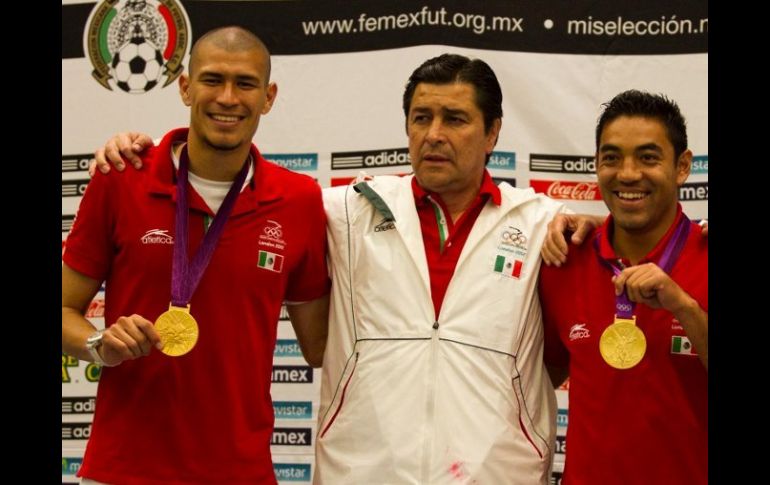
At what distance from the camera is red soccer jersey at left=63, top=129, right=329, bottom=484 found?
2479 mm

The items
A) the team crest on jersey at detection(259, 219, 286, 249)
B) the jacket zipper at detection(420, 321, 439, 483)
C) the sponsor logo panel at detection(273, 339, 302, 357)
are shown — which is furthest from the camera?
the sponsor logo panel at detection(273, 339, 302, 357)

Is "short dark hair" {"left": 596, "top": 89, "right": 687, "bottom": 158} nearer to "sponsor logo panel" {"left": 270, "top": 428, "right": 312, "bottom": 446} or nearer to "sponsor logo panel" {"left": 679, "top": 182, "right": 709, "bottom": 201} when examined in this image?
"sponsor logo panel" {"left": 679, "top": 182, "right": 709, "bottom": 201}

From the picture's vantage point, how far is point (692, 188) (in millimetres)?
4141

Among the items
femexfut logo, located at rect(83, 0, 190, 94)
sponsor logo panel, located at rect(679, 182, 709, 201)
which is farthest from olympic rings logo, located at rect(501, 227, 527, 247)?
femexfut logo, located at rect(83, 0, 190, 94)

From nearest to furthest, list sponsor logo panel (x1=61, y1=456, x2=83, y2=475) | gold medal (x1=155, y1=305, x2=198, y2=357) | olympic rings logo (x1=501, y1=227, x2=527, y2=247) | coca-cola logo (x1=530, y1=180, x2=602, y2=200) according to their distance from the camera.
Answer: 1. gold medal (x1=155, y1=305, x2=198, y2=357)
2. olympic rings logo (x1=501, y1=227, x2=527, y2=247)
3. coca-cola logo (x1=530, y1=180, x2=602, y2=200)
4. sponsor logo panel (x1=61, y1=456, x2=83, y2=475)

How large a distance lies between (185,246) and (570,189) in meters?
2.15

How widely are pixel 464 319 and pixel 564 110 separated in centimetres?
186

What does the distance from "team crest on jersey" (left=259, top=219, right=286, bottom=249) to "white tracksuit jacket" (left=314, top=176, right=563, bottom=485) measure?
0.21 metres

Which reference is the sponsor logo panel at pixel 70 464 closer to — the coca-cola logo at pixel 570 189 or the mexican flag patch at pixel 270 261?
the mexican flag patch at pixel 270 261

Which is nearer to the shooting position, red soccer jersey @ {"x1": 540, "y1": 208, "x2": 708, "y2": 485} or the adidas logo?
red soccer jersey @ {"x1": 540, "y1": 208, "x2": 708, "y2": 485}

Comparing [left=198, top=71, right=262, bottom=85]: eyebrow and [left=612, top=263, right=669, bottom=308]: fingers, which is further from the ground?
[left=198, top=71, right=262, bottom=85]: eyebrow

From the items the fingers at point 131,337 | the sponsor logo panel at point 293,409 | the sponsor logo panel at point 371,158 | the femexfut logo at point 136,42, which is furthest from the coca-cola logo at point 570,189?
the fingers at point 131,337

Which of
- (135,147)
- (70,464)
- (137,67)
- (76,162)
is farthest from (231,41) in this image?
(70,464)
